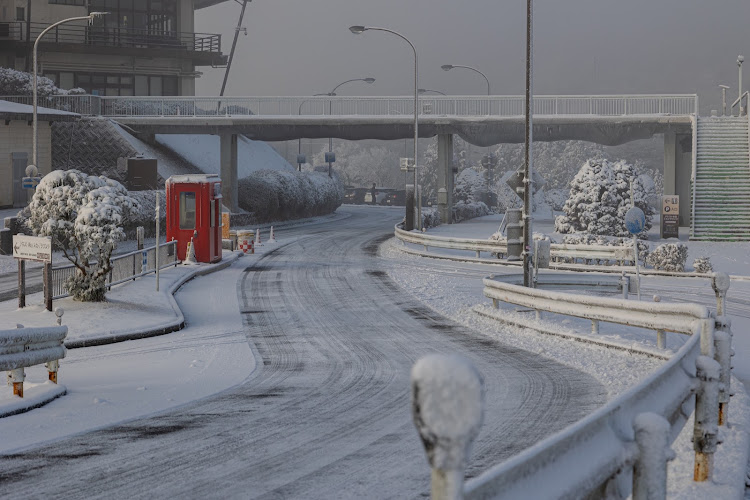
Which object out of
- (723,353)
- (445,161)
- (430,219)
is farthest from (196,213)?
(445,161)

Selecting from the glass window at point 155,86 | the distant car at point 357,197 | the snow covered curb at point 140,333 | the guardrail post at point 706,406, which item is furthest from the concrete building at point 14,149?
the distant car at point 357,197

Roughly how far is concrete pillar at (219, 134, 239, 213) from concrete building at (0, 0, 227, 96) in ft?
57.9

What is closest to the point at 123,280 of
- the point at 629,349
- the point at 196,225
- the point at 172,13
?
the point at 196,225

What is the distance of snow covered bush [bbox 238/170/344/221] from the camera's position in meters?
62.2

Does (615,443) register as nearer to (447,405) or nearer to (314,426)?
(447,405)

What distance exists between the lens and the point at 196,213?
30.9 meters

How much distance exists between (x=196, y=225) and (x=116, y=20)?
2026 inches

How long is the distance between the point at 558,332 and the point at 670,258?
15.6m

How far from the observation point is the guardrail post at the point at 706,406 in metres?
7.35

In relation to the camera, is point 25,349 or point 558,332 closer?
point 25,349

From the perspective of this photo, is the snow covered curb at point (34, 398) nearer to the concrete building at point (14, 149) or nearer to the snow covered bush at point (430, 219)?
the concrete building at point (14, 149)

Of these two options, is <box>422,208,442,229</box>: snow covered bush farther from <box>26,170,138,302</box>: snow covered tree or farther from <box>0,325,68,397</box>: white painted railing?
<box>0,325,68,397</box>: white painted railing

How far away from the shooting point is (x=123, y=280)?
2447 centimetres

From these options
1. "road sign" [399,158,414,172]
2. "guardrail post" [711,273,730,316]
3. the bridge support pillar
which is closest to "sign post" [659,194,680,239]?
the bridge support pillar
